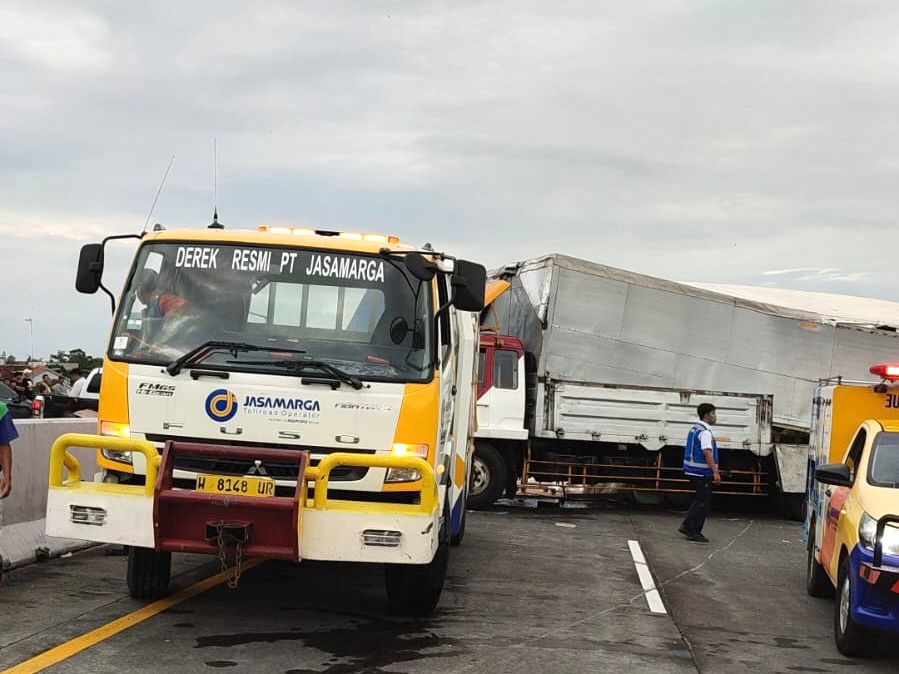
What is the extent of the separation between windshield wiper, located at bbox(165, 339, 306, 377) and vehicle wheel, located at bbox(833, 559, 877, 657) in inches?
151

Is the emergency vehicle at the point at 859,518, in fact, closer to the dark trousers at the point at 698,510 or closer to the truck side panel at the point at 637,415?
the dark trousers at the point at 698,510

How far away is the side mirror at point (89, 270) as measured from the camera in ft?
26.6

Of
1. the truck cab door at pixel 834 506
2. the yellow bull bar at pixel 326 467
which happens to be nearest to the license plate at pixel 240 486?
the yellow bull bar at pixel 326 467

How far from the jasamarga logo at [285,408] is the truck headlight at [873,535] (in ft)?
11.4

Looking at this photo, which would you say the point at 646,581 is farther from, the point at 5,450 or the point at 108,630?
the point at 5,450

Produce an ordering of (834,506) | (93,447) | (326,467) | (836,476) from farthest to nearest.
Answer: (834,506)
(836,476)
(93,447)
(326,467)

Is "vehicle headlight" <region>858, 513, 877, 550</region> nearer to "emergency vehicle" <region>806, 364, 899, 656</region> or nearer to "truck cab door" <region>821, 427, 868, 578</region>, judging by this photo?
"emergency vehicle" <region>806, 364, 899, 656</region>

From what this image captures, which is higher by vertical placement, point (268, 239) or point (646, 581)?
point (268, 239)

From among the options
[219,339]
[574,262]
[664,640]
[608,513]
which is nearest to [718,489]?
[608,513]

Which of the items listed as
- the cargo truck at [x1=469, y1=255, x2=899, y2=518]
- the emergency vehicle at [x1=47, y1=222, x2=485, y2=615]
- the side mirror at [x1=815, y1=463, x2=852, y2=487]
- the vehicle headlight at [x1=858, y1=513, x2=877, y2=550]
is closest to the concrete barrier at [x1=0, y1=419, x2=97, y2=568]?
the emergency vehicle at [x1=47, y1=222, x2=485, y2=615]

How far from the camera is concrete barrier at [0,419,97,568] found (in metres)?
10.1

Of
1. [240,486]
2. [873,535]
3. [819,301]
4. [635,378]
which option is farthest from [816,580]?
[819,301]

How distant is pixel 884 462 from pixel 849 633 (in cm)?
147

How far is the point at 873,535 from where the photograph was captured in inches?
301
